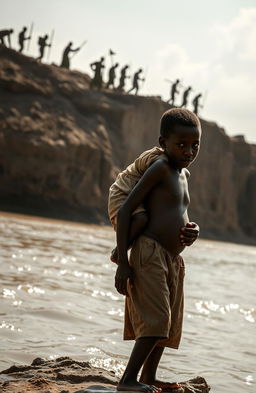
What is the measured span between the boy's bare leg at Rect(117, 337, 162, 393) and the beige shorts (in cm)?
4

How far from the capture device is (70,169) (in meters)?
25.7

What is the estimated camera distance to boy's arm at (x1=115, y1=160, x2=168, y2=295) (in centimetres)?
280

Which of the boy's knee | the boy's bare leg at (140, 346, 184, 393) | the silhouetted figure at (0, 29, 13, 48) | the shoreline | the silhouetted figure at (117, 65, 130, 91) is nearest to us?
the boy's knee

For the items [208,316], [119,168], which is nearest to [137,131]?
[119,168]

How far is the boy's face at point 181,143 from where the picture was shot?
2.89 meters

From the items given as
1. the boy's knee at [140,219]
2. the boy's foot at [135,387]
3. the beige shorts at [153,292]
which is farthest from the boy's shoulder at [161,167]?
the boy's foot at [135,387]

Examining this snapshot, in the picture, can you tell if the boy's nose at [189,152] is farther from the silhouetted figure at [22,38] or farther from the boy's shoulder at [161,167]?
the silhouetted figure at [22,38]

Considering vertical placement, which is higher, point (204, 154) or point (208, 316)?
point (204, 154)

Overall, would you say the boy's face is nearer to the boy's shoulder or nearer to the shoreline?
the boy's shoulder

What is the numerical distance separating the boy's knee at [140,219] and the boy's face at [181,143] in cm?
31

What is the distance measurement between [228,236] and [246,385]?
33235 millimetres

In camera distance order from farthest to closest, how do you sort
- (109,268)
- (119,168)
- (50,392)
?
(119,168)
(109,268)
(50,392)

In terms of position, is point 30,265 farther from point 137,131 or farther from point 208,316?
point 137,131

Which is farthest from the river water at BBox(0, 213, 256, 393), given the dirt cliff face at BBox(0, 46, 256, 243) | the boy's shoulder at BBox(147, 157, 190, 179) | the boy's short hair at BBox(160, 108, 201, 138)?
the dirt cliff face at BBox(0, 46, 256, 243)
